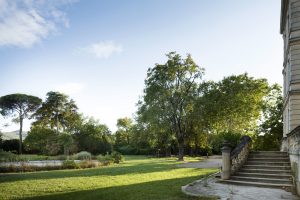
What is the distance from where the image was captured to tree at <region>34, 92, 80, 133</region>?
63.2 metres

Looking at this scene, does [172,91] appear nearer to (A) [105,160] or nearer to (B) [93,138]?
(A) [105,160]

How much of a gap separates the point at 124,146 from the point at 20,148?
64.9 feet

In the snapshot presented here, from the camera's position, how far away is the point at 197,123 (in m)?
41.3

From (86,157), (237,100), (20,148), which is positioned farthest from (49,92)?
(237,100)

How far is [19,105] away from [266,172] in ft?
185

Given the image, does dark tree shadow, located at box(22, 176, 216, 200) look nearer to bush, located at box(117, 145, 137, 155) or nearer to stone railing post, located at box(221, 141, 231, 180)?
stone railing post, located at box(221, 141, 231, 180)

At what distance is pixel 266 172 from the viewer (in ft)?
42.9

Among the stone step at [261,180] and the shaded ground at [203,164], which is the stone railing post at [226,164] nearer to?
the stone step at [261,180]

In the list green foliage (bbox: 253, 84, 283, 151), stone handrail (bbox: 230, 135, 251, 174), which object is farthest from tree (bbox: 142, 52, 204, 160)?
stone handrail (bbox: 230, 135, 251, 174)

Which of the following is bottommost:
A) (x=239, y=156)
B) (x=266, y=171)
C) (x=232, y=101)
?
(x=266, y=171)

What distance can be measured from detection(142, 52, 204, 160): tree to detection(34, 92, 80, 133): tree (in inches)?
1242

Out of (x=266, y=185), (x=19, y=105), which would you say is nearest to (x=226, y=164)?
(x=266, y=185)

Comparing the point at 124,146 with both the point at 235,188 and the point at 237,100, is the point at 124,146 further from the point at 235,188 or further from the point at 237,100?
the point at 235,188

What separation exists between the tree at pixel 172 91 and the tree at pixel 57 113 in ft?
104
